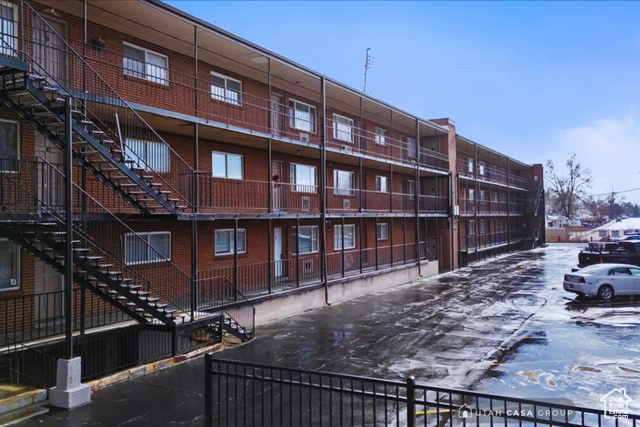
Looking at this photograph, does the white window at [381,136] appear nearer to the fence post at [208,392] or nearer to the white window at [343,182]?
the white window at [343,182]

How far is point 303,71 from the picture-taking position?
59.0ft

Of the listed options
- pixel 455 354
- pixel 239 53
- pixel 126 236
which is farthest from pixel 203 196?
pixel 455 354

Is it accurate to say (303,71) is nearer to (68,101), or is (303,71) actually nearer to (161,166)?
(161,166)

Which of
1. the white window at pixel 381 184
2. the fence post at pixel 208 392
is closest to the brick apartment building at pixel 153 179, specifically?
the white window at pixel 381 184

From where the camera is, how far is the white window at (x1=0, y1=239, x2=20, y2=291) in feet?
36.3

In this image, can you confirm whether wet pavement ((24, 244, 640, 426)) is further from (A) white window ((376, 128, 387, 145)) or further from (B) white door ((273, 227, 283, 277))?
(A) white window ((376, 128, 387, 145))

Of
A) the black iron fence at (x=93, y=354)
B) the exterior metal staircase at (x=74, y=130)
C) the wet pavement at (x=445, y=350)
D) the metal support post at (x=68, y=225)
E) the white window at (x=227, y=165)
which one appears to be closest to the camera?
the metal support post at (x=68, y=225)

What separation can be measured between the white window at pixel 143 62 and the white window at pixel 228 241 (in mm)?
5436

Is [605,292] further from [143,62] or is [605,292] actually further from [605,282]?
[143,62]

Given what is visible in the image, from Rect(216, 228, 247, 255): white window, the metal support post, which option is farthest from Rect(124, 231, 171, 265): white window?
the metal support post

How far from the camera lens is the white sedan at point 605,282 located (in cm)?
1911

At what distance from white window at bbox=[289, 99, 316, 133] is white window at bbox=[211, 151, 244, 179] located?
3880mm

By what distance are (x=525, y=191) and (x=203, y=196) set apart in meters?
48.3

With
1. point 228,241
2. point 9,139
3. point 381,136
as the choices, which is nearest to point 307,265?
point 228,241
